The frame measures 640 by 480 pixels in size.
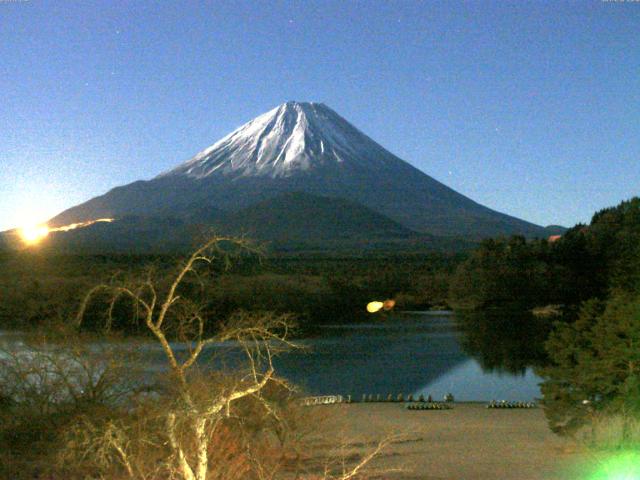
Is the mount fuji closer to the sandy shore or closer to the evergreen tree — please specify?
the sandy shore

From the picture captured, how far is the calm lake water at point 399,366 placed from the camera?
2258cm

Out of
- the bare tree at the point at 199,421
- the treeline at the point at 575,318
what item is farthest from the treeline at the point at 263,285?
the bare tree at the point at 199,421

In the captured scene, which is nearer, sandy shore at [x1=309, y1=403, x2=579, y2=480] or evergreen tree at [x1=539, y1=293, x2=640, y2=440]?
sandy shore at [x1=309, y1=403, x2=579, y2=480]

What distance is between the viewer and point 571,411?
394 inches

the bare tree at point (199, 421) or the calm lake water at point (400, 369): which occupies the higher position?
the bare tree at point (199, 421)

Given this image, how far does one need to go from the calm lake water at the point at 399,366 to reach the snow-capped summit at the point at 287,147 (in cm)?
8462

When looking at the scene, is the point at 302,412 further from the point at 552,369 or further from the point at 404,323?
the point at 404,323

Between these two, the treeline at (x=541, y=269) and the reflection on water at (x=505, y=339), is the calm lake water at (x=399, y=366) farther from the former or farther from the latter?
the treeline at (x=541, y=269)

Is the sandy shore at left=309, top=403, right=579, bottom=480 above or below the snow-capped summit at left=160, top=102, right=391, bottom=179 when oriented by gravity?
below

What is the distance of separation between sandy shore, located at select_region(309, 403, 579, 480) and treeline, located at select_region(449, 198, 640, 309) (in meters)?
35.3

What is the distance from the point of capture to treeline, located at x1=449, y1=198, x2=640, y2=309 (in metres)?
49.1

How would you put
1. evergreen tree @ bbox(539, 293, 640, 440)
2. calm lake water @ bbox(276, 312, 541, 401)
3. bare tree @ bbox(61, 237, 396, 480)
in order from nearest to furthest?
bare tree @ bbox(61, 237, 396, 480)
evergreen tree @ bbox(539, 293, 640, 440)
calm lake water @ bbox(276, 312, 541, 401)

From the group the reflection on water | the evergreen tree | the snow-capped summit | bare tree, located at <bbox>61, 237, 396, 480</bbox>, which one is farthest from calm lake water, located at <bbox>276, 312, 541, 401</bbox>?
the snow-capped summit

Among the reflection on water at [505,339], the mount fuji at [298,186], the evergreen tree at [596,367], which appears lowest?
the reflection on water at [505,339]
